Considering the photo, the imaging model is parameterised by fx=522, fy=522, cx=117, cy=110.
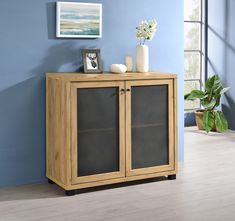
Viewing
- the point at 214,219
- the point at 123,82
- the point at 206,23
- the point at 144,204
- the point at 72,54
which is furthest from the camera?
the point at 206,23

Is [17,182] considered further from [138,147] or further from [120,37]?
[120,37]

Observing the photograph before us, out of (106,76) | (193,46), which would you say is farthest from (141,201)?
(193,46)

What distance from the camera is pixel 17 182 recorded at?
138 inches

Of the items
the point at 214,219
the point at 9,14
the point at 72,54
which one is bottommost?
the point at 214,219

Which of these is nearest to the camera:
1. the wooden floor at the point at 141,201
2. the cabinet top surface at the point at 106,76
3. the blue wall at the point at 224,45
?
the wooden floor at the point at 141,201

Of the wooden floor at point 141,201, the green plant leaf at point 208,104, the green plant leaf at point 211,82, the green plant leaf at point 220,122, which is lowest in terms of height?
the wooden floor at point 141,201

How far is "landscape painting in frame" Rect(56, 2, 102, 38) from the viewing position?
138 inches

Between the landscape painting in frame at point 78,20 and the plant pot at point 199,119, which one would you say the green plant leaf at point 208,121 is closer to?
the plant pot at point 199,119

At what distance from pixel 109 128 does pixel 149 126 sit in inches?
12.0

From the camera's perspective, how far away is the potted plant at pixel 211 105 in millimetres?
5457

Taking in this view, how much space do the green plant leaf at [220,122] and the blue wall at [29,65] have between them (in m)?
2.05

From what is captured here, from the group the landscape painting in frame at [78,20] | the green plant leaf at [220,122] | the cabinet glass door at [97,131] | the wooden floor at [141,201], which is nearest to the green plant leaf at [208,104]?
the green plant leaf at [220,122]

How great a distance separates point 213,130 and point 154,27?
2.28m

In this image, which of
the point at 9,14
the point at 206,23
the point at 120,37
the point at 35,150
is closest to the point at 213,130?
the point at 206,23
